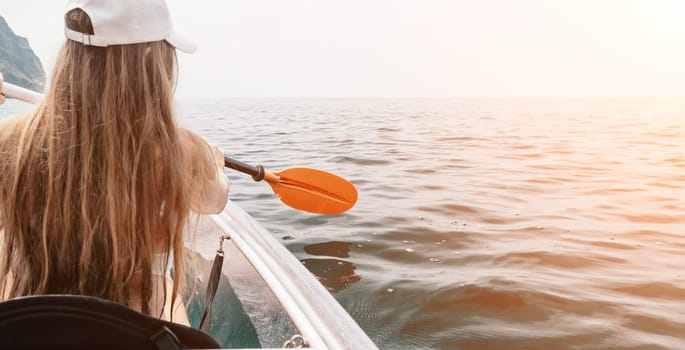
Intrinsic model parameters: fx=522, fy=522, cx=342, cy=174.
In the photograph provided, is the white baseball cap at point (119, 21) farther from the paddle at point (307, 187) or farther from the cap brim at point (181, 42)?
the paddle at point (307, 187)

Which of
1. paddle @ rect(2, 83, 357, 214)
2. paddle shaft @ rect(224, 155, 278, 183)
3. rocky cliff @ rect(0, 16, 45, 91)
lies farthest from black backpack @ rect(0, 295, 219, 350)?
rocky cliff @ rect(0, 16, 45, 91)

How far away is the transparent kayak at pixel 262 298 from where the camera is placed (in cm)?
148

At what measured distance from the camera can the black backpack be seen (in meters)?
0.74

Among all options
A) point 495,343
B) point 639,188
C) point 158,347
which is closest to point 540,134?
point 639,188

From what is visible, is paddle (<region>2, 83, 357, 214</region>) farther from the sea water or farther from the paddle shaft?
the sea water

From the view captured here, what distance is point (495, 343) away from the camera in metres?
2.40

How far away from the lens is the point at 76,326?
2.52 ft

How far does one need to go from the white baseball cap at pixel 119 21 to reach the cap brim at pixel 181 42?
0.05 meters

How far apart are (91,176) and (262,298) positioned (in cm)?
89

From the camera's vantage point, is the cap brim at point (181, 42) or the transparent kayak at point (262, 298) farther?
the transparent kayak at point (262, 298)

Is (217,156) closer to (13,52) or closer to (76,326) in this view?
(76,326)

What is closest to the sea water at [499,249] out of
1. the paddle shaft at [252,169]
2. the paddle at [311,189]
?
the paddle at [311,189]

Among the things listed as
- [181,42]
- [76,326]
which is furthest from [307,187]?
[76,326]

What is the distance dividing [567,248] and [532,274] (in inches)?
24.7
